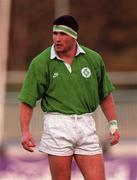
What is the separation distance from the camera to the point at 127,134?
35.2 feet

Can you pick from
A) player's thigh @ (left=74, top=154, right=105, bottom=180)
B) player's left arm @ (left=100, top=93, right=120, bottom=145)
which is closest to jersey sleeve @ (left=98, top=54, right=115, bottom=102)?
player's left arm @ (left=100, top=93, right=120, bottom=145)

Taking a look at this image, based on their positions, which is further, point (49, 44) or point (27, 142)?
point (49, 44)

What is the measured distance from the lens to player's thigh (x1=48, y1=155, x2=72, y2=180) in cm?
519

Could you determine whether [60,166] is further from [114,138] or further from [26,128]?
[114,138]

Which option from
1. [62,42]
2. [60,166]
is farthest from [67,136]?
[62,42]

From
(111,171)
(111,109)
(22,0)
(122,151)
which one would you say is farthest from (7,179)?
(22,0)

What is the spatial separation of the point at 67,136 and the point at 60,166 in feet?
0.63

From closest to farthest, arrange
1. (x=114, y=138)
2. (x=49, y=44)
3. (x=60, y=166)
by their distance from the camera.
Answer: (x=60, y=166) < (x=114, y=138) < (x=49, y=44)

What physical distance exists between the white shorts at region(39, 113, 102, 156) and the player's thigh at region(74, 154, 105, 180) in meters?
0.03

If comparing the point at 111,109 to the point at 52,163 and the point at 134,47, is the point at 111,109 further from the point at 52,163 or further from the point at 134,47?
the point at 134,47

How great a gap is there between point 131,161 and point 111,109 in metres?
2.80

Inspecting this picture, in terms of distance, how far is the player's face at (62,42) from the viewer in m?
5.25

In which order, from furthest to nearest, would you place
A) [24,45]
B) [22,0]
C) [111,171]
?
1. [24,45]
2. [22,0]
3. [111,171]

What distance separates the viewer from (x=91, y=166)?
17.1 feet
